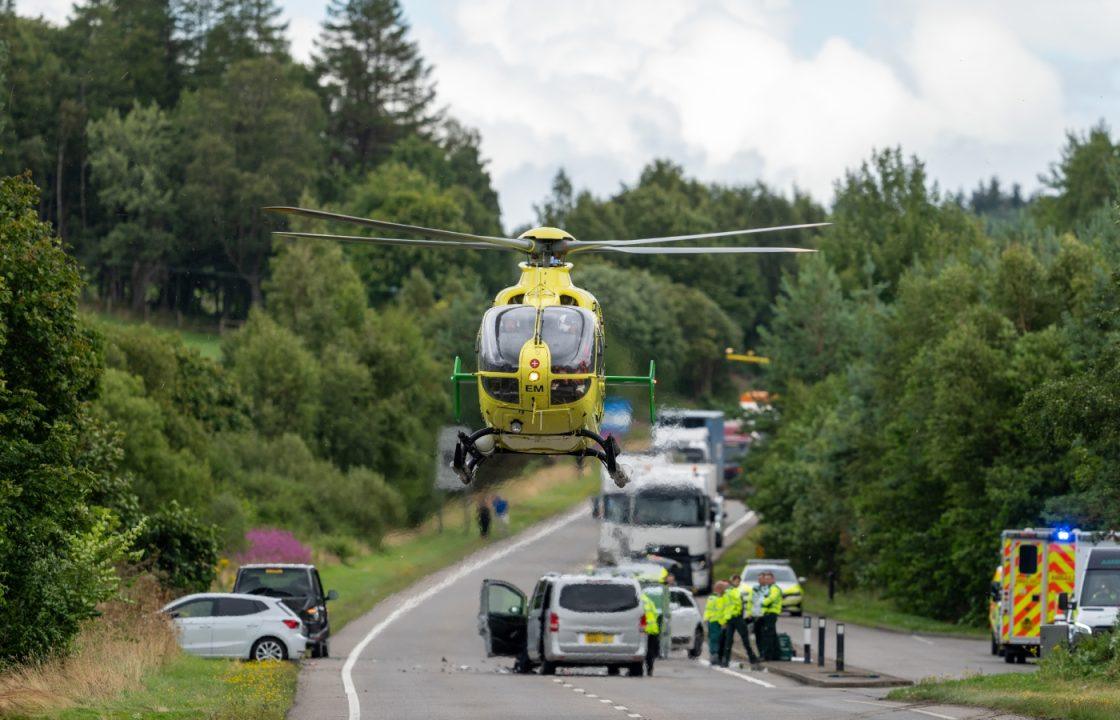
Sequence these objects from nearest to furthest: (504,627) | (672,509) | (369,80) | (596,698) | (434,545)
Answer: (596,698) → (504,627) → (434,545) → (672,509) → (369,80)

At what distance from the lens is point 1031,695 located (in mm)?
23656

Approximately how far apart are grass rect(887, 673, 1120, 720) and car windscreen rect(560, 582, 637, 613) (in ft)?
19.4

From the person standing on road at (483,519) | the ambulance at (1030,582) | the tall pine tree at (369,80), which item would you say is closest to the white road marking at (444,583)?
the person standing on road at (483,519)

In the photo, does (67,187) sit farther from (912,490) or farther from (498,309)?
(498,309)

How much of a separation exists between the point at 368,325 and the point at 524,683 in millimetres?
52474

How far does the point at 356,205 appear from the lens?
11519 centimetres

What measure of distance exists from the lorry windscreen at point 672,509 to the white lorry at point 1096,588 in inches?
915

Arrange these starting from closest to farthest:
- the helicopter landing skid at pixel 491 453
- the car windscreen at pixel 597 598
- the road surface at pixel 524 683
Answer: the helicopter landing skid at pixel 491 453
the road surface at pixel 524 683
the car windscreen at pixel 597 598

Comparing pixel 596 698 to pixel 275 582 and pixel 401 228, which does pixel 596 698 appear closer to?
pixel 401 228

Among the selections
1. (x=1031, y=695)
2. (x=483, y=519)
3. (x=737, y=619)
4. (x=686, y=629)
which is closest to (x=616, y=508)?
(x=686, y=629)

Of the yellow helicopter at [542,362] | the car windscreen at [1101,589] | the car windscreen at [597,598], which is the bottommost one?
the car windscreen at [597,598]

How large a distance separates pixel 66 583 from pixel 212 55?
10467 centimetres

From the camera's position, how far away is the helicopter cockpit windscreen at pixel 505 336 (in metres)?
21.1

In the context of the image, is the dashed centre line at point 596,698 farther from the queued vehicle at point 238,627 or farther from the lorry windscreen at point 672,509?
the lorry windscreen at point 672,509
